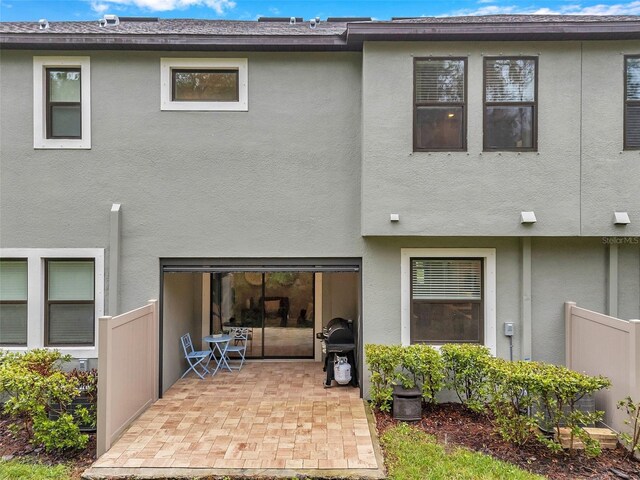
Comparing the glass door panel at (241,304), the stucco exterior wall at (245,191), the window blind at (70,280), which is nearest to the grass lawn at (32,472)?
the stucco exterior wall at (245,191)

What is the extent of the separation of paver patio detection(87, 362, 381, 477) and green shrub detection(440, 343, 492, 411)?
1604 mm

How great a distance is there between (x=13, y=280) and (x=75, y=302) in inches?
45.9

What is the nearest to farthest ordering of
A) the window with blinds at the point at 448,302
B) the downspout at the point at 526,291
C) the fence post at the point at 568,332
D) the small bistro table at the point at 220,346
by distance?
the fence post at the point at 568,332
the downspout at the point at 526,291
the window with blinds at the point at 448,302
the small bistro table at the point at 220,346

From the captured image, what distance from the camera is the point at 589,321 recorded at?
6.09m

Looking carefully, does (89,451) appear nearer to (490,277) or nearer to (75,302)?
(75,302)

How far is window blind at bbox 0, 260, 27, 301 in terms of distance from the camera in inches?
275

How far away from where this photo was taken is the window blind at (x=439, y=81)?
6555 millimetres

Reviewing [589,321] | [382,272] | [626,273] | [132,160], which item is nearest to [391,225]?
[382,272]

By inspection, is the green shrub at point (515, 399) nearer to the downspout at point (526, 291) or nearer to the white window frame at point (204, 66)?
the downspout at point (526, 291)

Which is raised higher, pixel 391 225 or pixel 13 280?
pixel 391 225

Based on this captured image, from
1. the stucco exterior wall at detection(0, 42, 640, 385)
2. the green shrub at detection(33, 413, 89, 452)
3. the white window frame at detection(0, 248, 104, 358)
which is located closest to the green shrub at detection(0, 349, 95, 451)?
the green shrub at detection(33, 413, 89, 452)

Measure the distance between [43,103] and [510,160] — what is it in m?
8.06

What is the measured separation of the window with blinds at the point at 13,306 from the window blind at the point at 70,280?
475 millimetres

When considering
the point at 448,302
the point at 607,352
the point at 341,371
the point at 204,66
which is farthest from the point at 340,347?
the point at 204,66
